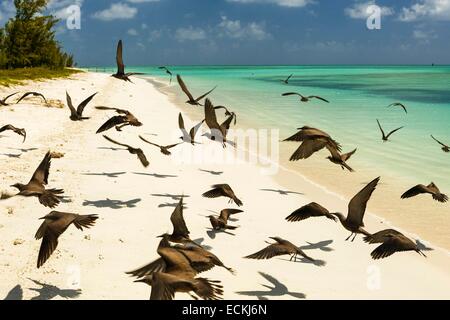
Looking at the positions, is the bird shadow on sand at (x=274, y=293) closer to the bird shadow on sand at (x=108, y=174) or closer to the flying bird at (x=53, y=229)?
the flying bird at (x=53, y=229)

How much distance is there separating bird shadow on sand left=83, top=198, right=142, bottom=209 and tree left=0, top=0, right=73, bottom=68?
157 feet

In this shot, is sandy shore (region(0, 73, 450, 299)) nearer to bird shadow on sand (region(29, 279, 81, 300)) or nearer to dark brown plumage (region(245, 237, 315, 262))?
bird shadow on sand (region(29, 279, 81, 300))

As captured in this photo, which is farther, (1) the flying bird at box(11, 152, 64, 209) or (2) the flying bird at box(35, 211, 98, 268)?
(1) the flying bird at box(11, 152, 64, 209)

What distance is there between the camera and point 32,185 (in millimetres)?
7000

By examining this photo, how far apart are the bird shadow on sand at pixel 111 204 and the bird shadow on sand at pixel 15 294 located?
3058 mm

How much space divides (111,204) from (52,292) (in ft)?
10.8

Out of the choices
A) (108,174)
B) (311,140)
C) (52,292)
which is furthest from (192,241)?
(108,174)

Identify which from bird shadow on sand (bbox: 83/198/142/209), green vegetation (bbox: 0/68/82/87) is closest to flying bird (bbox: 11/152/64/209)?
bird shadow on sand (bbox: 83/198/142/209)

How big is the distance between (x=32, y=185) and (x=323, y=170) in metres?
7.94

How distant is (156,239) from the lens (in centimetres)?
690

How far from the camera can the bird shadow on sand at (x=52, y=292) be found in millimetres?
5027

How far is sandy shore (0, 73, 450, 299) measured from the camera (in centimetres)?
554

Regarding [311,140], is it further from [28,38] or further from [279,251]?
[28,38]
